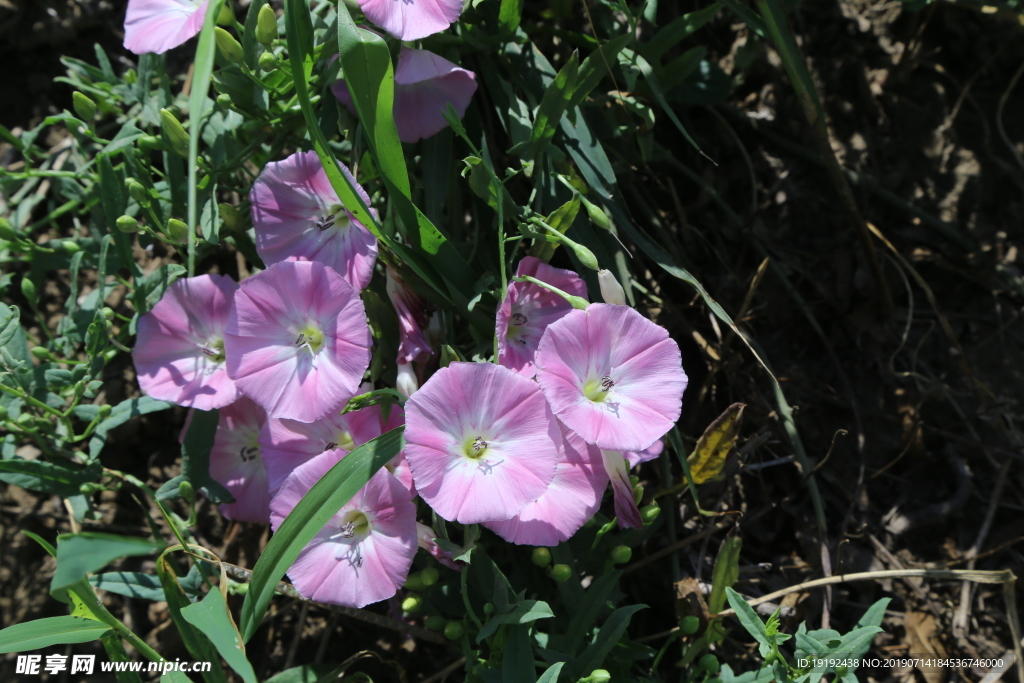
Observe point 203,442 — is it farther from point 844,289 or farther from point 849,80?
point 849,80

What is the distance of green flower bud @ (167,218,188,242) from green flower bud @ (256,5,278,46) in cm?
39

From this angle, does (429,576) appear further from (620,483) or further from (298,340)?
(298,340)

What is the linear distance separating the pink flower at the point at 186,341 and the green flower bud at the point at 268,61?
45 centimetres

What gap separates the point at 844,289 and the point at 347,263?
1.39m

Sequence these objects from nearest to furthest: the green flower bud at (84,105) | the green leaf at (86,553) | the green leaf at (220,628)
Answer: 1. the green leaf at (86,553)
2. the green leaf at (220,628)
3. the green flower bud at (84,105)

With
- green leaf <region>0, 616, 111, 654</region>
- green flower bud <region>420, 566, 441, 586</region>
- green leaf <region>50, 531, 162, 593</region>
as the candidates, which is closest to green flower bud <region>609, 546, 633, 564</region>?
green flower bud <region>420, 566, 441, 586</region>

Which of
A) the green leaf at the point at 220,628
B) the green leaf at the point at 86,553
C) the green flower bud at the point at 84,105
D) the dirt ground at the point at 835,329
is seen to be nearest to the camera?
the green leaf at the point at 86,553

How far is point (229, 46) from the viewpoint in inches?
51.7

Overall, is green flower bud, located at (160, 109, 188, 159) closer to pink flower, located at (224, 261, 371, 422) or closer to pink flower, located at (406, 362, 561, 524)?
pink flower, located at (224, 261, 371, 422)

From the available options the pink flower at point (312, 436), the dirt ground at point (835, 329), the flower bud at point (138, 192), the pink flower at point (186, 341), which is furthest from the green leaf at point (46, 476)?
the flower bud at point (138, 192)

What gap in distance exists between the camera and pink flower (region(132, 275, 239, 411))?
149 cm

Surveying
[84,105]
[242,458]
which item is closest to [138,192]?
[84,105]

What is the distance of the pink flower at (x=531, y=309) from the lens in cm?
132

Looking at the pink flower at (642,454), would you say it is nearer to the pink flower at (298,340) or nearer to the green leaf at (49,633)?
the pink flower at (298,340)
